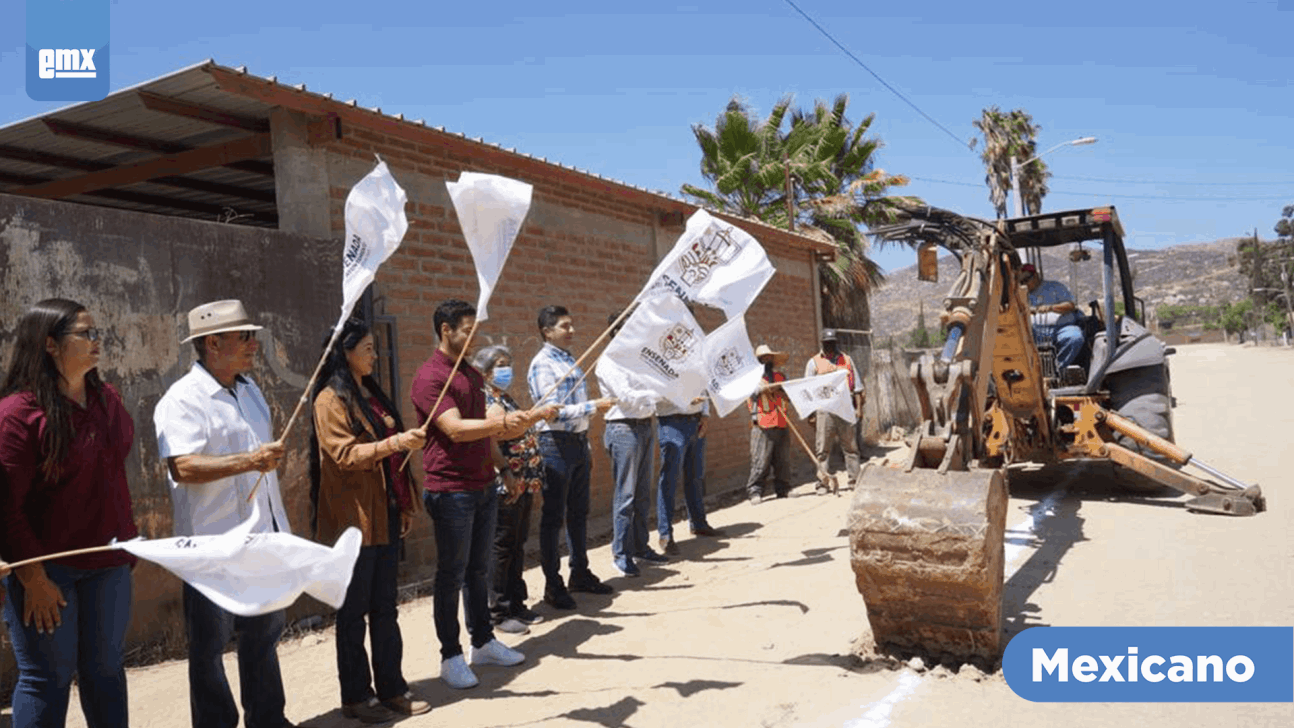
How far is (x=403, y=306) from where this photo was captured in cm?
707

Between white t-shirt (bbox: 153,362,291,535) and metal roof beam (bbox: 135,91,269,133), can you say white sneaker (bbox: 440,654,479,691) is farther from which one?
metal roof beam (bbox: 135,91,269,133)

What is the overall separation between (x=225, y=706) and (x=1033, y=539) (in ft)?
18.9

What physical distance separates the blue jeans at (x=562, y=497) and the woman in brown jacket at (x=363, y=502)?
1.89 meters

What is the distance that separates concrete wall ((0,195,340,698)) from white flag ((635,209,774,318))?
2.53 meters

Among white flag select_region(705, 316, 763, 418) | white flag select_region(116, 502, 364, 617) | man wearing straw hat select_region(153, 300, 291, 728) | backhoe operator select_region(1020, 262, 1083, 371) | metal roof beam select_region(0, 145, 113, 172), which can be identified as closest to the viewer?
white flag select_region(116, 502, 364, 617)

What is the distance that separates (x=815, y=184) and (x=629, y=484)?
43.9 feet

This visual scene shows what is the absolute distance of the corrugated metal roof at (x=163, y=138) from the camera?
6035 millimetres

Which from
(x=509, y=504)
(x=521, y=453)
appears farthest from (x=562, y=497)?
(x=509, y=504)

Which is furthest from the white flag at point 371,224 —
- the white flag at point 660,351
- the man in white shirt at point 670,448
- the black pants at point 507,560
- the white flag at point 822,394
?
the white flag at point 822,394

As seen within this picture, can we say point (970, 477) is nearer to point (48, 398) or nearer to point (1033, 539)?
point (1033, 539)

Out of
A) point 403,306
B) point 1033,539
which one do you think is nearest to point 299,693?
point 403,306

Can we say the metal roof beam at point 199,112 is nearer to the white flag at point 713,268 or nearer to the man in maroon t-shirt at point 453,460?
the man in maroon t-shirt at point 453,460

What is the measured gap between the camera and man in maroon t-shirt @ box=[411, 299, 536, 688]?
450 centimetres

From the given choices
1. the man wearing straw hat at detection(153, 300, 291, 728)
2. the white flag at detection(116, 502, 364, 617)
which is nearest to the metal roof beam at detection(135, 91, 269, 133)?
the man wearing straw hat at detection(153, 300, 291, 728)
